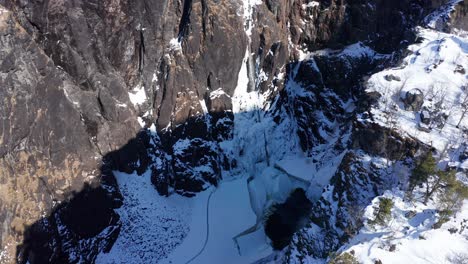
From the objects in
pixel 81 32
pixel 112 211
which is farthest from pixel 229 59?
pixel 112 211

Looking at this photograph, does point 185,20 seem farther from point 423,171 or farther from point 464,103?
point 423,171

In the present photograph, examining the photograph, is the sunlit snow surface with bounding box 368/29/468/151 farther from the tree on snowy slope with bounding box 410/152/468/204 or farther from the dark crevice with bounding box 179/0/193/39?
the dark crevice with bounding box 179/0/193/39

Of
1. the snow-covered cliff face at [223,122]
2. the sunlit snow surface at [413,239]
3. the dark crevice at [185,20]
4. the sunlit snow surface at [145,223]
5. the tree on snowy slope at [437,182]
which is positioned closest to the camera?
the sunlit snow surface at [413,239]

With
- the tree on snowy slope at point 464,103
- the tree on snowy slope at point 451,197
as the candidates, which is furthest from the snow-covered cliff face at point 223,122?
the tree on snowy slope at point 451,197

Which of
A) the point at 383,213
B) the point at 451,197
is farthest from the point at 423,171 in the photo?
the point at 383,213

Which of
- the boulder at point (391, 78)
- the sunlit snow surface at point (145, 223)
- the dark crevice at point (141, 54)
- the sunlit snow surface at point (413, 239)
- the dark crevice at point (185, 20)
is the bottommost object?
the sunlit snow surface at point (145, 223)

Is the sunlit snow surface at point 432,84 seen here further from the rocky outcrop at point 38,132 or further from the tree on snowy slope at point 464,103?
the rocky outcrop at point 38,132
